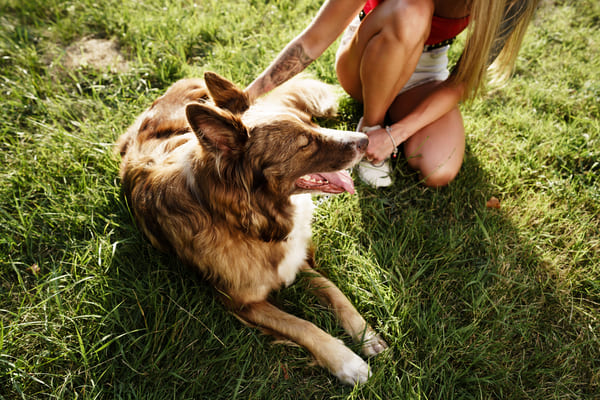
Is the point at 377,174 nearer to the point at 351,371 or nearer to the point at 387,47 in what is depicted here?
the point at 387,47

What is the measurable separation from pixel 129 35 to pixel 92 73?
637 millimetres

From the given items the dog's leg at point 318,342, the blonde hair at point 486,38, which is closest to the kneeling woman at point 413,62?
the blonde hair at point 486,38

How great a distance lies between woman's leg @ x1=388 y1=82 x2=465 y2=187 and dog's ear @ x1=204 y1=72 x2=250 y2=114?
1.51 meters

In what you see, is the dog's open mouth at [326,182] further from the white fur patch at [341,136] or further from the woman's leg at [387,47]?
the woman's leg at [387,47]

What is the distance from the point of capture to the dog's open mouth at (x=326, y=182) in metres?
2.06

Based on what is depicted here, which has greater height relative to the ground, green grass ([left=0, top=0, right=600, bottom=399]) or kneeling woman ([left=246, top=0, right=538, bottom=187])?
kneeling woman ([left=246, top=0, right=538, bottom=187])

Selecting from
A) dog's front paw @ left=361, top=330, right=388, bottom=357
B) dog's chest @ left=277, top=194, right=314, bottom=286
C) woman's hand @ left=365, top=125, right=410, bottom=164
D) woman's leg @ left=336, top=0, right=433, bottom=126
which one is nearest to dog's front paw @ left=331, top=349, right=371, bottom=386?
dog's front paw @ left=361, top=330, right=388, bottom=357

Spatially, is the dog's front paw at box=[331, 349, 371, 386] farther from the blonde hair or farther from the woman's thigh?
the blonde hair

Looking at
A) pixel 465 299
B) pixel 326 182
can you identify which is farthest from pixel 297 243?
pixel 465 299

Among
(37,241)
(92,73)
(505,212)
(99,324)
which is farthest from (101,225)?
(505,212)

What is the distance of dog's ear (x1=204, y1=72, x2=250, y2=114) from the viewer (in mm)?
1880

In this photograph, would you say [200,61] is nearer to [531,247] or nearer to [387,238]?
[387,238]

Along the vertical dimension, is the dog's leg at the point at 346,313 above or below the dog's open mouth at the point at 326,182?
below

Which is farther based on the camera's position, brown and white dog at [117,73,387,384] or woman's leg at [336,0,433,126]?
woman's leg at [336,0,433,126]
